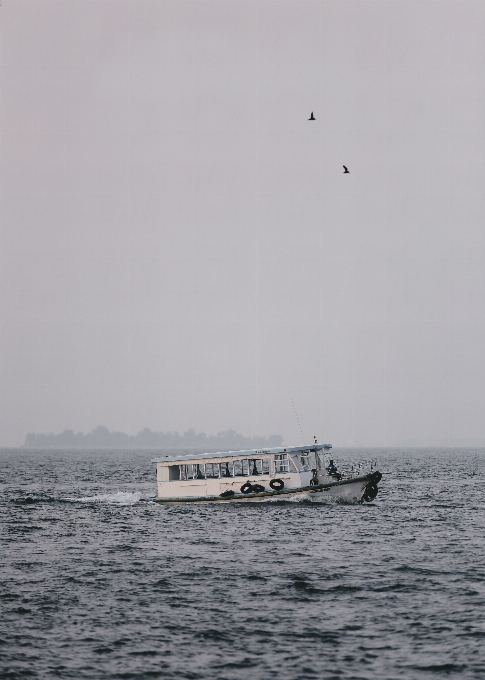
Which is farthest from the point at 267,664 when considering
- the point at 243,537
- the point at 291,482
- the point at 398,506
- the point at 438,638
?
the point at 398,506

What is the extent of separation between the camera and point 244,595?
28.6 m

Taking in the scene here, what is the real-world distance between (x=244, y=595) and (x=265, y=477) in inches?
979

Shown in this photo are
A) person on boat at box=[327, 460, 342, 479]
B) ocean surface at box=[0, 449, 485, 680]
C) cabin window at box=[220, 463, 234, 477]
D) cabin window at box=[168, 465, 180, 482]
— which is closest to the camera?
ocean surface at box=[0, 449, 485, 680]

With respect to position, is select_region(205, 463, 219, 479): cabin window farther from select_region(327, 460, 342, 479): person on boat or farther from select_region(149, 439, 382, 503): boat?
select_region(327, 460, 342, 479): person on boat

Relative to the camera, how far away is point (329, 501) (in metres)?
54.0

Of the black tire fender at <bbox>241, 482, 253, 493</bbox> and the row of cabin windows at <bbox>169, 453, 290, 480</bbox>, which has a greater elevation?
the row of cabin windows at <bbox>169, 453, 290, 480</bbox>

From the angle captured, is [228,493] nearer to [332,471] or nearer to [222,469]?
[222,469]

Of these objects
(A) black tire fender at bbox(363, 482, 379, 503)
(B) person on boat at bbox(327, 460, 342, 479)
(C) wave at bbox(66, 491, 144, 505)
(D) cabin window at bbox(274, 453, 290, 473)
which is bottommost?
(C) wave at bbox(66, 491, 144, 505)

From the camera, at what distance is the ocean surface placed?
69.4 feet

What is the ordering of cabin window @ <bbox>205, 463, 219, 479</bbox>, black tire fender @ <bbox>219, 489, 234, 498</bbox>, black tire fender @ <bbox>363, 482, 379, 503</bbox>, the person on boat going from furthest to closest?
cabin window @ <bbox>205, 463, 219, 479</bbox> → black tire fender @ <bbox>363, 482, 379, 503</bbox> → black tire fender @ <bbox>219, 489, 234, 498</bbox> → the person on boat

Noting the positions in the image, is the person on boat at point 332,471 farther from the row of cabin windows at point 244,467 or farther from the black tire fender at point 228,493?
the black tire fender at point 228,493

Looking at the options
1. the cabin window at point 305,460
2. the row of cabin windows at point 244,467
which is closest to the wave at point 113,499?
the row of cabin windows at point 244,467

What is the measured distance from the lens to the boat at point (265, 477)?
173ft

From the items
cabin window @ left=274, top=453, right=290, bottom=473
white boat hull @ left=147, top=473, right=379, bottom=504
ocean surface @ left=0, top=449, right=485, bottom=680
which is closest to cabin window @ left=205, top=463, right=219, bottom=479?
white boat hull @ left=147, top=473, right=379, bottom=504
